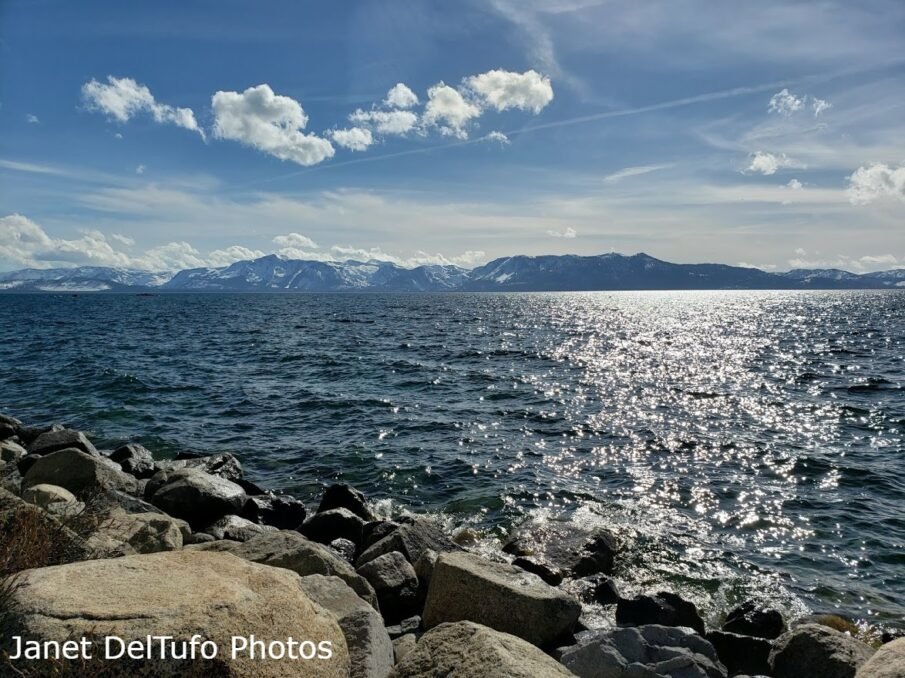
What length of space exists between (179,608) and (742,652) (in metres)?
9.36

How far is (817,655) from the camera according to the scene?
28.6ft

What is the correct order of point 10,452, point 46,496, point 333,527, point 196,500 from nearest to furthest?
point 46,496 → point 333,527 → point 196,500 → point 10,452

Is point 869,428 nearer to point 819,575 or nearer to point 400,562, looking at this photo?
point 819,575

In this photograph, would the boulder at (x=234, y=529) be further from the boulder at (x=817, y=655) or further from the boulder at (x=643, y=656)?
the boulder at (x=817, y=655)

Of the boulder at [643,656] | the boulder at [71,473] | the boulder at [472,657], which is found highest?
the boulder at [472,657]

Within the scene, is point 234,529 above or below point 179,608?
below

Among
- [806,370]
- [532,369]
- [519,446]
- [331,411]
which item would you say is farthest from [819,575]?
[806,370]

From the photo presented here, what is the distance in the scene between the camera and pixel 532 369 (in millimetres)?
43438

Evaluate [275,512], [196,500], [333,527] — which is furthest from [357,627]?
[275,512]

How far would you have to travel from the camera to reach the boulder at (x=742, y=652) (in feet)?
30.9

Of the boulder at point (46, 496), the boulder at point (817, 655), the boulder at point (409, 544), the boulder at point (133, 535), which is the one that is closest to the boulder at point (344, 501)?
the boulder at point (409, 544)

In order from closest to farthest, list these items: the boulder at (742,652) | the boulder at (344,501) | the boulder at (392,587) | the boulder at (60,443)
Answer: the boulder at (742,652)
the boulder at (392,587)
the boulder at (344,501)
the boulder at (60,443)

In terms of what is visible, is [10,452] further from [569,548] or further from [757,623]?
[757,623]

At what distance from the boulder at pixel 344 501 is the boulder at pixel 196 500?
2421 millimetres
